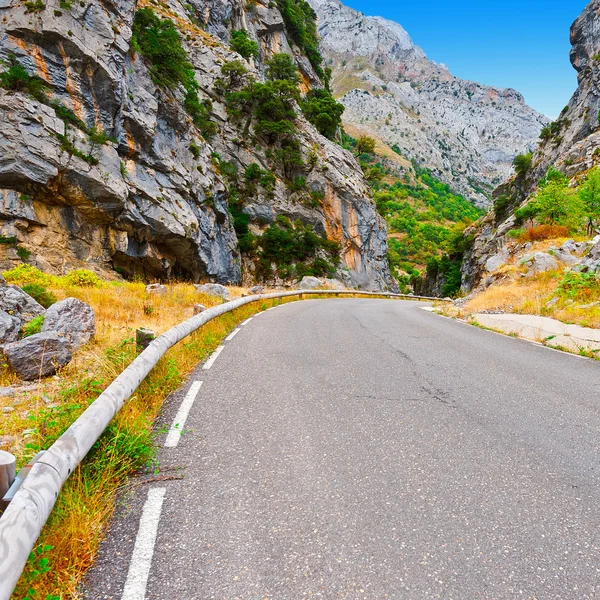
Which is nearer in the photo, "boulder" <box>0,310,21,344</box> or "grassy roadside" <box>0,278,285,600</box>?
"grassy roadside" <box>0,278,285,600</box>

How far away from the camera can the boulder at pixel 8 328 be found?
17.3 feet

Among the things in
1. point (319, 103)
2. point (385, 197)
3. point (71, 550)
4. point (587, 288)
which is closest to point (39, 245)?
point (71, 550)

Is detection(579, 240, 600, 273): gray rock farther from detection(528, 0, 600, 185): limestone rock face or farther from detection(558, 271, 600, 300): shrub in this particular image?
detection(528, 0, 600, 185): limestone rock face

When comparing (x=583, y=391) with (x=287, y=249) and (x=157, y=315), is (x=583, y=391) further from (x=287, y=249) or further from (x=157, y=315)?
(x=287, y=249)

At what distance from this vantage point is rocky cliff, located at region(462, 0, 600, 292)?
42.5 m

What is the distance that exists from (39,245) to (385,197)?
Result: 4772 centimetres

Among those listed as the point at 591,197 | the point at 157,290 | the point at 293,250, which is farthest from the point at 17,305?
the point at 293,250

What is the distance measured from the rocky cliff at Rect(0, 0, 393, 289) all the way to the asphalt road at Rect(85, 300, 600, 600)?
17.8 metres

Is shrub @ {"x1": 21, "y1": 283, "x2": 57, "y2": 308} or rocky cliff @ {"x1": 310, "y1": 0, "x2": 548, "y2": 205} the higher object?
rocky cliff @ {"x1": 310, "y1": 0, "x2": 548, "y2": 205}

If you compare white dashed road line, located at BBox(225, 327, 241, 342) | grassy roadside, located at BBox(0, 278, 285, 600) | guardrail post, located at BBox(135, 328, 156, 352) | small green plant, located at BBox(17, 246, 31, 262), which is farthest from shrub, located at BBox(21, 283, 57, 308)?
small green plant, located at BBox(17, 246, 31, 262)

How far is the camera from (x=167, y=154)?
83.7 ft

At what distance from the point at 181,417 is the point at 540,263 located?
1629 cm

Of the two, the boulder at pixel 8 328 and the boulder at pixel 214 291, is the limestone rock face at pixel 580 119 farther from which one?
the boulder at pixel 8 328

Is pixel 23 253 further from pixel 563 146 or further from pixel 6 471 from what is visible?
pixel 563 146
